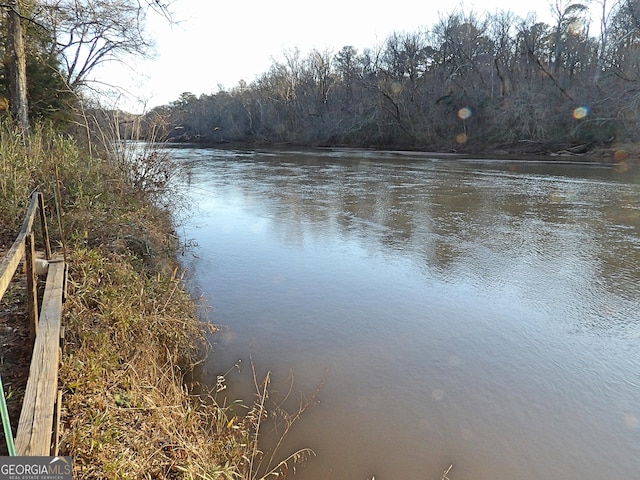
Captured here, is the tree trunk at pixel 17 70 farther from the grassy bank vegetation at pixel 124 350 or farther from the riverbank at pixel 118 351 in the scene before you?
the riverbank at pixel 118 351

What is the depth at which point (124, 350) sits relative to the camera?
3459mm

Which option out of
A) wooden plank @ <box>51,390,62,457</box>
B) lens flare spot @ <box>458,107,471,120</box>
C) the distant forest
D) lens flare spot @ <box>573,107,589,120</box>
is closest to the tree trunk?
wooden plank @ <box>51,390,62,457</box>

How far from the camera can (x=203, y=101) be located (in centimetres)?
6675

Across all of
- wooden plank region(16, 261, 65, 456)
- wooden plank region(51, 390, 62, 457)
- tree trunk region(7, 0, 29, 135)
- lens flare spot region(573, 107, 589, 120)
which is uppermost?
lens flare spot region(573, 107, 589, 120)

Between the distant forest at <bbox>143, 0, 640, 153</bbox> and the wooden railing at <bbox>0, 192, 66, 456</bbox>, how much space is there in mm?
20507

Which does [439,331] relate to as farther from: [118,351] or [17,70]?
[17,70]

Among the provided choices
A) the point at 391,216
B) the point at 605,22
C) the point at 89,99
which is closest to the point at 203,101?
the point at 605,22

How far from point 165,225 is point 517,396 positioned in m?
Answer: 6.21

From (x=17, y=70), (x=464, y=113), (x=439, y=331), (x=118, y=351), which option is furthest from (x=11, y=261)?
(x=464, y=113)

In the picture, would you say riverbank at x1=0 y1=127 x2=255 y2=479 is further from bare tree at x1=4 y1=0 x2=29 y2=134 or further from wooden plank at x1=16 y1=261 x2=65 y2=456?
bare tree at x1=4 y1=0 x2=29 y2=134

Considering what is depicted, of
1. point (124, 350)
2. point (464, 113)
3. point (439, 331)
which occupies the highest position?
point (464, 113)

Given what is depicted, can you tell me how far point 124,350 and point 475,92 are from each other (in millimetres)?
37717

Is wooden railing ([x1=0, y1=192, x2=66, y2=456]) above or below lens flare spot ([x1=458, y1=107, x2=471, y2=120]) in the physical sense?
below

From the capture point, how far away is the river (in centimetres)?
323
